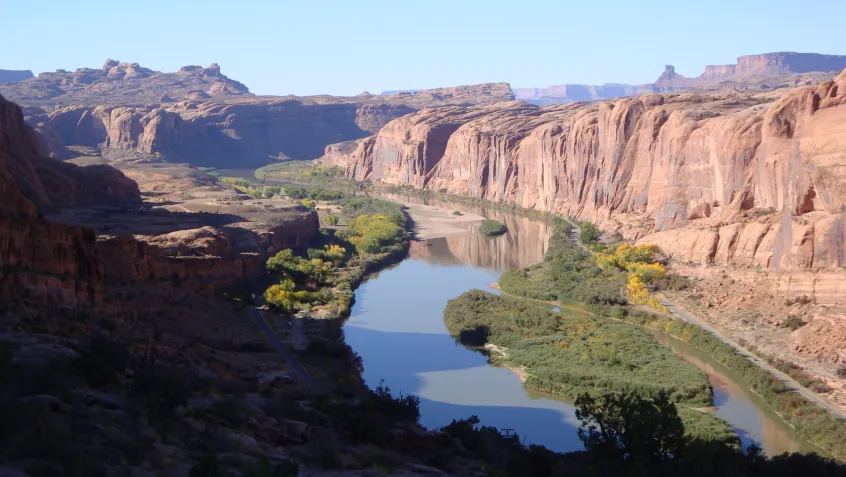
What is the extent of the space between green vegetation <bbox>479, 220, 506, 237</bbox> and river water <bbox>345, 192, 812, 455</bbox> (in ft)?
47.4

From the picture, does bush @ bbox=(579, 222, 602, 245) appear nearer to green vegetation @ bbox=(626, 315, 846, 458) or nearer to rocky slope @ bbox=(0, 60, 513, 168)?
green vegetation @ bbox=(626, 315, 846, 458)

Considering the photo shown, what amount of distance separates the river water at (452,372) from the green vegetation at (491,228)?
14452mm

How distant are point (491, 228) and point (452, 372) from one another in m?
41.3

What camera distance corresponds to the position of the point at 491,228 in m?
75.8

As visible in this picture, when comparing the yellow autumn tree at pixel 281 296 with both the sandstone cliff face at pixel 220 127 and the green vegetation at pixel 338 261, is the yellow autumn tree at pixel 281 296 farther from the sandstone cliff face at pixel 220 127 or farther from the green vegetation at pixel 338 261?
the sandstone cliff face at pixel 220 127

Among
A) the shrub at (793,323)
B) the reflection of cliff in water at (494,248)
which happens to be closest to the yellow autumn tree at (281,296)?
the reflection of cliff in water at (494,248)

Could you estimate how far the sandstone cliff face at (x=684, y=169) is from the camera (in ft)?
133

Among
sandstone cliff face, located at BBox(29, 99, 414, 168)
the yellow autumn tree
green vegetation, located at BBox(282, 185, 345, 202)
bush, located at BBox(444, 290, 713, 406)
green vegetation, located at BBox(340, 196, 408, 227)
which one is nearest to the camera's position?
bush, located at BBox(444, 290, 713, 406)

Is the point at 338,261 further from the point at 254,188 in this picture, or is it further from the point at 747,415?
the point at 254,188

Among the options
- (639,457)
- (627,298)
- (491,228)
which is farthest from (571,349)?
(491,228)

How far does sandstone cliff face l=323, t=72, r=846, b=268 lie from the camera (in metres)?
40.6

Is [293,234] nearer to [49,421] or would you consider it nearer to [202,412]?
[202,412]

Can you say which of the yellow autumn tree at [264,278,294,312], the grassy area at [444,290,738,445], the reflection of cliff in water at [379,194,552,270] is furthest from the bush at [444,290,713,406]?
the reflection of cliff in water at [379,194,552,270]

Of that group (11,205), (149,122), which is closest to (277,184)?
(149,122)
